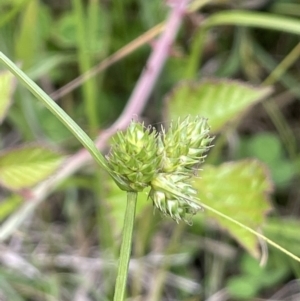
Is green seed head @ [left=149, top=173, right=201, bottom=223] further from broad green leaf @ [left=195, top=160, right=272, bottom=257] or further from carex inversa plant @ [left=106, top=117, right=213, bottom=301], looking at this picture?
broad green leaf @ [left=195, top=160, right=272, bottom=257]

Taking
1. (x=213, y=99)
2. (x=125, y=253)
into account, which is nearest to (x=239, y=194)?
(x=213, y=99)

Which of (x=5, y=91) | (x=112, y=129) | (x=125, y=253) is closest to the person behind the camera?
(x=125, y=253)

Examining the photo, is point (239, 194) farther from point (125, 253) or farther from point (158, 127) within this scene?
point (125, 253)

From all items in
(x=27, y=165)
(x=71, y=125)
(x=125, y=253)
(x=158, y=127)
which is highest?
(x=158, y=127)

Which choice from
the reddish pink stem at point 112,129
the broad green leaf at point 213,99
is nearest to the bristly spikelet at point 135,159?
the reddish pink stem at point 112,129

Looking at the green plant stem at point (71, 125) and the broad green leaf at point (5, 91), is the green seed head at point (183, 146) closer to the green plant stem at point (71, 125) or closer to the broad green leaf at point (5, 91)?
the green plant stem at point (71, 125)

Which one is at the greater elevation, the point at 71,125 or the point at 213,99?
the point at 213,99

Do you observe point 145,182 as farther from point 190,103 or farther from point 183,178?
point 190,103
